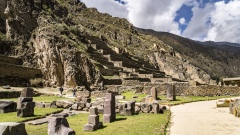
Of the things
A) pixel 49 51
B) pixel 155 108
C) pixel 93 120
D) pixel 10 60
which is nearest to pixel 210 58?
pixel 49 51

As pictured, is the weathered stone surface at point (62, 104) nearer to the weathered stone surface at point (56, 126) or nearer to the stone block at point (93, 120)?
the stone block at point (93, 120)

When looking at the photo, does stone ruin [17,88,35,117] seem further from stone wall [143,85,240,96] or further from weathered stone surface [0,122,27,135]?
stone wall [143,85,240,96]

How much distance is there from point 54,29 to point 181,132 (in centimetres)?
3459

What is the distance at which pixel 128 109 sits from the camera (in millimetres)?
16062

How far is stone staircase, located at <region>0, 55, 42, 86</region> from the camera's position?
31484 millimetres

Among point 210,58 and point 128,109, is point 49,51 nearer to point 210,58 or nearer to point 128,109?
point 128,109

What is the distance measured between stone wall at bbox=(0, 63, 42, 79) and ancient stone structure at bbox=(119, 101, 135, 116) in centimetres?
2095

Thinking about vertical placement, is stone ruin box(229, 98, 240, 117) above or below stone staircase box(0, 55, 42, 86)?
below

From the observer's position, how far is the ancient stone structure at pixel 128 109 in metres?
16.0

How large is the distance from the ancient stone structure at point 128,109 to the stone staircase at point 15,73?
67.2 ft

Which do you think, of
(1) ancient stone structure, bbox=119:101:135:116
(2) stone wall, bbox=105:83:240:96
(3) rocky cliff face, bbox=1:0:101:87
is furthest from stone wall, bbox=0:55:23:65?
(1) ancient stone structure, bbox=119:101:135:116

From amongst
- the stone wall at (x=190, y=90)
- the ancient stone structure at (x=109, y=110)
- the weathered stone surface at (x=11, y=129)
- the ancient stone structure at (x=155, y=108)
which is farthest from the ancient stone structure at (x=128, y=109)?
the stone wall at (x=190, y=90)

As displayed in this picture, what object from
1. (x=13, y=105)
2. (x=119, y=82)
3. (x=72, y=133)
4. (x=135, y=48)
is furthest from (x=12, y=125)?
(x=135, y=48)

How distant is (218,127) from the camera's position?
11844 millimetres
